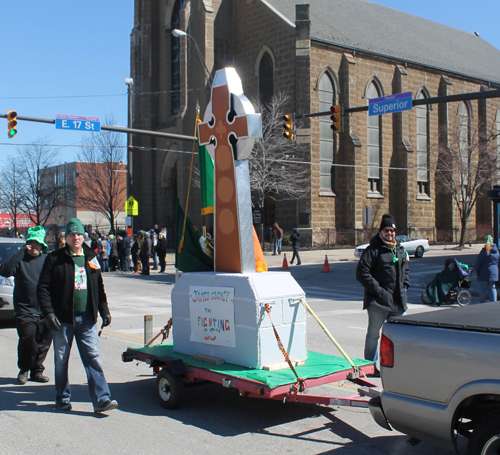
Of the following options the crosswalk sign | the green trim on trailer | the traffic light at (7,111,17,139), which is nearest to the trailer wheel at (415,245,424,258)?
the crosswalk sign

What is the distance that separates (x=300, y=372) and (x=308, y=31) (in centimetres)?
3171

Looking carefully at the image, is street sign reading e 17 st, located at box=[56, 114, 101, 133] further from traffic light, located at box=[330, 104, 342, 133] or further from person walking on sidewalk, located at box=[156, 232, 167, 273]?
traffic light, located at box=[330, 104, 342, 133]

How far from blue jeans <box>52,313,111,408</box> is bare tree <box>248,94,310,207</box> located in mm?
27919

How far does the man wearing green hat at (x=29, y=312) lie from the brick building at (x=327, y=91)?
2733 cm

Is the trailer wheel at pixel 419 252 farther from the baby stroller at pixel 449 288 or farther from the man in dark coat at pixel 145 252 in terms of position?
the baby stroller at pixel 449 288

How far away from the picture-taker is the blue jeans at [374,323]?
6906 mm

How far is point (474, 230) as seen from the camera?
44.1 meters

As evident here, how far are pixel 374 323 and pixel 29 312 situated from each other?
14.1ft

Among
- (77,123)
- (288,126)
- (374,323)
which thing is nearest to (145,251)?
(77,123)

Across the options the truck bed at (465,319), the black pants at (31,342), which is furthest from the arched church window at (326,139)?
the truck bed at (465,319)

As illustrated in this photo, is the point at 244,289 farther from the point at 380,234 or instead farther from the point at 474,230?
the point at 474,230

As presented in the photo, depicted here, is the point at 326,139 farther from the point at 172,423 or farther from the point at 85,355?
the point at 172,423

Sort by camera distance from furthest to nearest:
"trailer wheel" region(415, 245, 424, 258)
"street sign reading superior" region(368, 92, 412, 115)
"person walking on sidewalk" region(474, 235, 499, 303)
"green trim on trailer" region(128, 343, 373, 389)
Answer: "trailer wheel" region(415, 245, 424, 258) → "street sign reading superior" region(368, 92, 412, 115) → "person walking on sidewalk" region(474, 235, 499, 303) → "green trim on trailer" region(128, 343, 373, 389)

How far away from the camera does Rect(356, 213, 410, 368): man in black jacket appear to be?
6.85m
